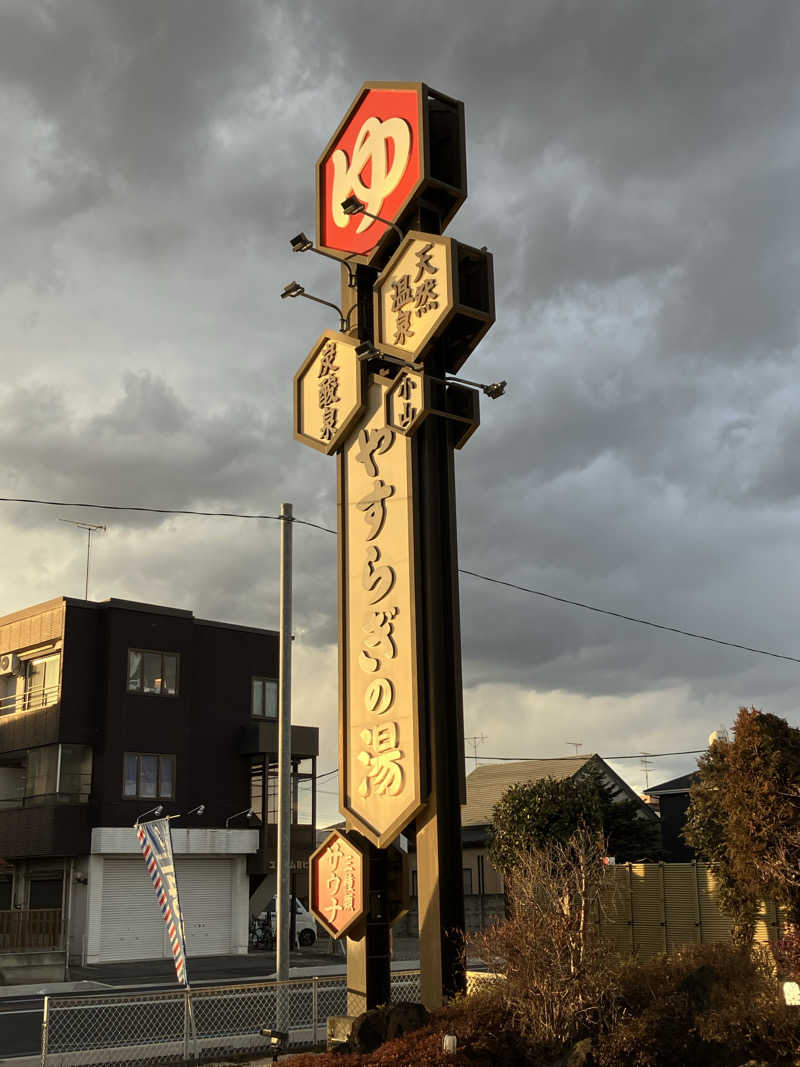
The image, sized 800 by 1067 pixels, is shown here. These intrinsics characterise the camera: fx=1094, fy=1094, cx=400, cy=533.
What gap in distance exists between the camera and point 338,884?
15.3 metres

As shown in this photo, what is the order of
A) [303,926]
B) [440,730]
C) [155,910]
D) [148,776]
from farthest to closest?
[303,926] → [148,776] → [155,910] → [440,730]

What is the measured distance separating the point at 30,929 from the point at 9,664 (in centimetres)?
1125

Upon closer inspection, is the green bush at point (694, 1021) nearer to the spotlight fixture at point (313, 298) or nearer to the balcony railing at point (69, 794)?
the spotlight fixture at point (313, 298)

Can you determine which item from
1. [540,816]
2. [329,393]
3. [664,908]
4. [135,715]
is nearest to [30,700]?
[135,715]

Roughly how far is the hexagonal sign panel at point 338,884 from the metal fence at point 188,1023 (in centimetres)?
198

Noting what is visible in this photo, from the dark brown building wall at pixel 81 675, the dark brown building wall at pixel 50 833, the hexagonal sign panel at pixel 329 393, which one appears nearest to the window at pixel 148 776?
the dark brown building wall at pixel 81 675

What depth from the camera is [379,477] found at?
1622 centimetres

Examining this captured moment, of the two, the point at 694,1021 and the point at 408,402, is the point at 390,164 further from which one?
the point at 694,1021

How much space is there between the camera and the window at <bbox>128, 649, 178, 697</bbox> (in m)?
42.2

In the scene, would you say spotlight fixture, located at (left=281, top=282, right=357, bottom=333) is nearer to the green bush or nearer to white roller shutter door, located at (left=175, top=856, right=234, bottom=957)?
the green bush

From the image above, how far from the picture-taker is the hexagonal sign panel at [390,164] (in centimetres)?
1678

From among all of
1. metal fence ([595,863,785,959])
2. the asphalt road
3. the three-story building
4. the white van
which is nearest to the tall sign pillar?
the asphalt road

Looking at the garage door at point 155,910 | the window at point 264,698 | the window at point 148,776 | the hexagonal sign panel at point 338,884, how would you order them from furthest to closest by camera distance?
1. the window at point 264,698
2. the window at point 148,776
3. the garage door at point 155,910
4. the hexagonal sign panel at point 338,884

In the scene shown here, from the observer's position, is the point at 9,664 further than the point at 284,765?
Yes
